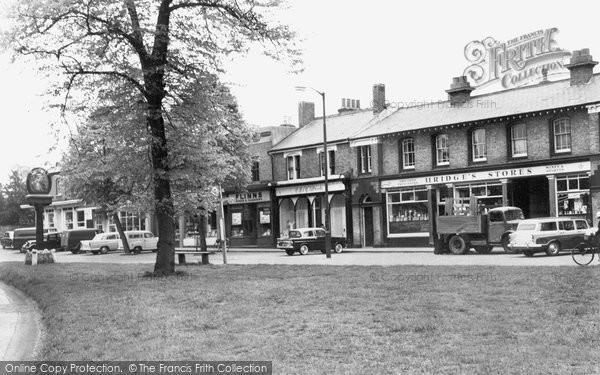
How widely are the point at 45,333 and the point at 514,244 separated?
1883 centimetres

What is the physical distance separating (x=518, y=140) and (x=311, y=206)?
15944 mm

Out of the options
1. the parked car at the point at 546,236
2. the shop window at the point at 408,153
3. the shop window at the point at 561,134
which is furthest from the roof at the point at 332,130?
the parked car at the point at 546,236

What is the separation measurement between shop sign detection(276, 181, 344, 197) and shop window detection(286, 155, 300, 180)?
2.75 ft

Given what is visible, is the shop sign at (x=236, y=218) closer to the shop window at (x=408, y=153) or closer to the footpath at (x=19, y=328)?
the shop window at (x=408, y=153)

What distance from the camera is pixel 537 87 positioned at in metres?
38.0

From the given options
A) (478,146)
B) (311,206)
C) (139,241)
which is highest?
(478,146)

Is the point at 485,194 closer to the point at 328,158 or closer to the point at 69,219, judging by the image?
the point at 328,158

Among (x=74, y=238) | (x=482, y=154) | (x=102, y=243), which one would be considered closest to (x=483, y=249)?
(x=482, y=154)

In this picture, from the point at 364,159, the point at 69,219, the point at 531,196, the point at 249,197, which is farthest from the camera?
→ the point at 69,219

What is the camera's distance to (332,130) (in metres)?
48.0

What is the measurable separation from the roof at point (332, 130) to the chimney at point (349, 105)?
4.81 ft

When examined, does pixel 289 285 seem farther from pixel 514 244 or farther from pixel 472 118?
pixel 472 118

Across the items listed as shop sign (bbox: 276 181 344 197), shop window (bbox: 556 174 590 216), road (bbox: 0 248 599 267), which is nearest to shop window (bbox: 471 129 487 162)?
shop window (bbox: 556 174 590 216)

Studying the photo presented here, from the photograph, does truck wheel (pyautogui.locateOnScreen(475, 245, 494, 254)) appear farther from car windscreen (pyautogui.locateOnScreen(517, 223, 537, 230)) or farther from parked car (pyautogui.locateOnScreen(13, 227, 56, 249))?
parked car (pyautogui.locateOnScreen(13, 227, 56, 249))
